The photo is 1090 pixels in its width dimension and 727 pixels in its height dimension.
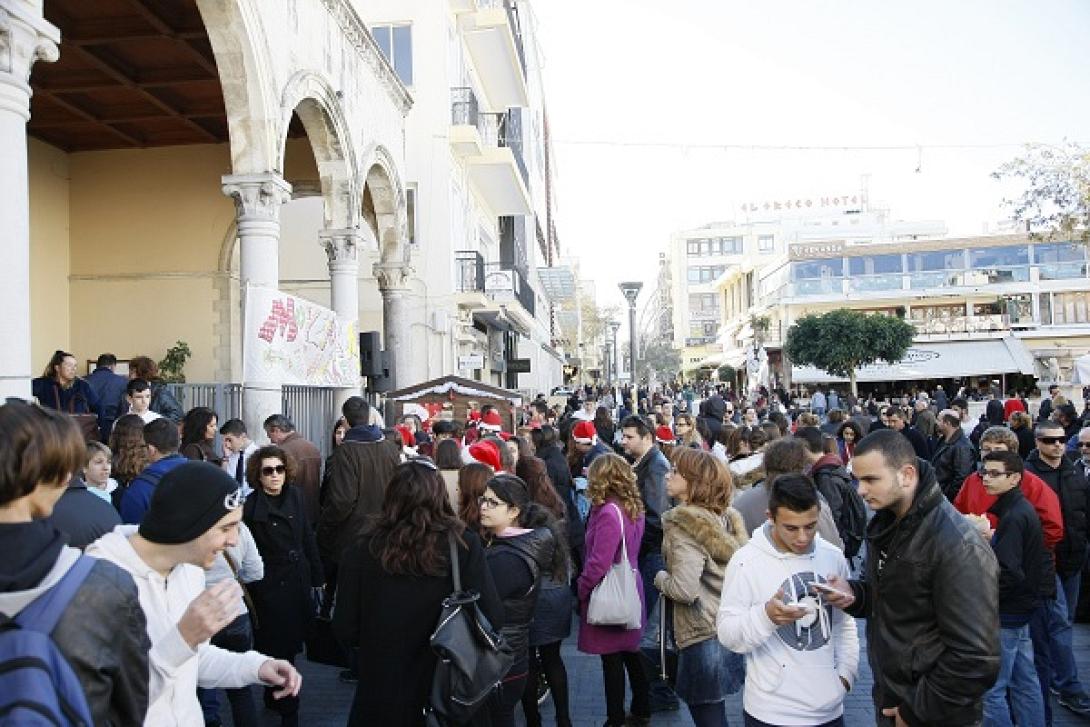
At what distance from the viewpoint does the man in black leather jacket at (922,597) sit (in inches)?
110

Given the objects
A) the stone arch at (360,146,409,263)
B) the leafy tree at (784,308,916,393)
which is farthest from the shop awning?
the stone arch at (360,146,409,263)

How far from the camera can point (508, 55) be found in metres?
24.5

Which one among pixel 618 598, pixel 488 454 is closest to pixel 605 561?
pixel 618 598

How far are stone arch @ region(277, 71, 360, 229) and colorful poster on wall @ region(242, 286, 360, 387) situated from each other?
1.79 m

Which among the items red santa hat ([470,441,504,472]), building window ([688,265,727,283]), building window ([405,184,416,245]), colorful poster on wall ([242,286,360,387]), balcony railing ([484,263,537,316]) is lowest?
red santa hat ([470,441,504,472])

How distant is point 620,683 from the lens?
17.2 feet

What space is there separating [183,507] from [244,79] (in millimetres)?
8123

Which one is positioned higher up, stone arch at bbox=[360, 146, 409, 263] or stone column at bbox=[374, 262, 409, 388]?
stone arch at bbox=[360, 146, 409, 263]

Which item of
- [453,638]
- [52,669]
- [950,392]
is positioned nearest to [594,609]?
[453,638]

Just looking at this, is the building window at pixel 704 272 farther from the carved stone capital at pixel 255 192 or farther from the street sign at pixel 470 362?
the carved stone capital at pixel 255 192

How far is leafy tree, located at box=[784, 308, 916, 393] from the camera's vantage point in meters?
39.8

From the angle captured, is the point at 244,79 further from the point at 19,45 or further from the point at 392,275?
the point at 392,275

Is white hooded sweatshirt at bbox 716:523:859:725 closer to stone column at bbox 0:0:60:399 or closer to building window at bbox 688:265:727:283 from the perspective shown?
stone column at bbox 0:0:60:399

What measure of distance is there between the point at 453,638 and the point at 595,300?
96426 mm
